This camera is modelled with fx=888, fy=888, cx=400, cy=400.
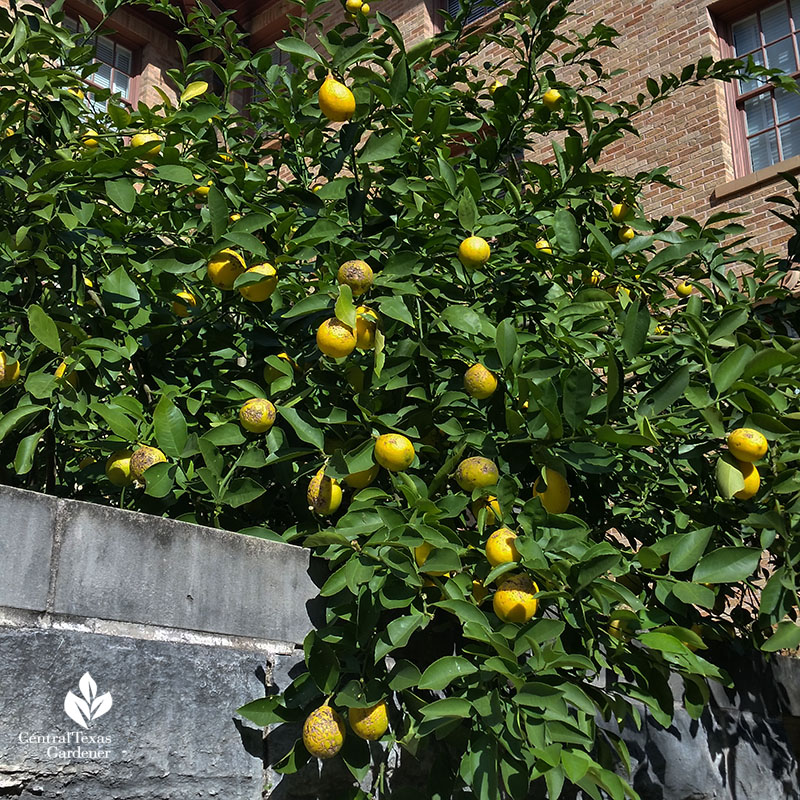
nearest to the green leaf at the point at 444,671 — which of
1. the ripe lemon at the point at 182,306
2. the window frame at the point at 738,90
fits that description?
the ripe lemon at the point at 182,306

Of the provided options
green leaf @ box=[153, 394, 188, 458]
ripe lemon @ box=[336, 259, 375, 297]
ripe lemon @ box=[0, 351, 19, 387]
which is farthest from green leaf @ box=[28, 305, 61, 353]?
ripe lemon @ box=[336, 259, 375, 297]

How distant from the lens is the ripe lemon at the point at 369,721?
5.91 ft

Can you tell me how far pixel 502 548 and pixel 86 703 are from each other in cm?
87

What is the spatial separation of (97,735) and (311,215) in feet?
4.73

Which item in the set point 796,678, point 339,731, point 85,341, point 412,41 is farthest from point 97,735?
point 412,41

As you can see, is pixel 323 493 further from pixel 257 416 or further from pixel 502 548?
pixel 502 548

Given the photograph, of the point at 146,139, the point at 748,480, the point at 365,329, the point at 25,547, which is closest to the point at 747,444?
the point at 748,480

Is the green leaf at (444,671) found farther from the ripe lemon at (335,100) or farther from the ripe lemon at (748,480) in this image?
the ripe lemon at (335,100)

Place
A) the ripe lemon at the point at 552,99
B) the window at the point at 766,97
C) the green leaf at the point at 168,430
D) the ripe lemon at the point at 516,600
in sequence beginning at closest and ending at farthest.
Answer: the ripe lemon at the point at 516,600
the green leaf at the point at 168,430
the ripe lemon at the point at 552,99
the window at the point at 766,97

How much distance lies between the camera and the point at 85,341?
210 centimetres

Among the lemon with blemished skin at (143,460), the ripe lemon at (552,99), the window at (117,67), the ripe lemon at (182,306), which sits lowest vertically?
the lemon with blemished skin at (143,460)

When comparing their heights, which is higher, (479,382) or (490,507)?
(479,382)

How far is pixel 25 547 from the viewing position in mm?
1692

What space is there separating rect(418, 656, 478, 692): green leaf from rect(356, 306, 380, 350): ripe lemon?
780 mm
